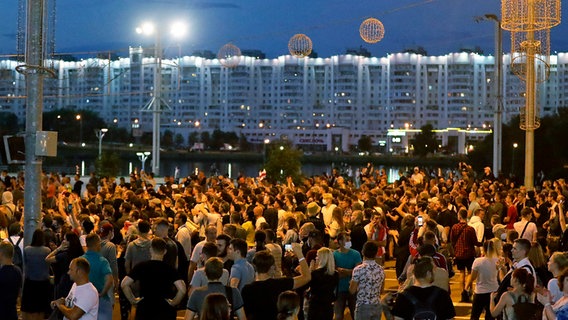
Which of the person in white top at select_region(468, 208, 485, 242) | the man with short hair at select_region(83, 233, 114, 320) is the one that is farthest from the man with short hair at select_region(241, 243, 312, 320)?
the person in white top at select_region(468, 208, 485, 242)

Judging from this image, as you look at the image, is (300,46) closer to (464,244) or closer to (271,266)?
(464,244)

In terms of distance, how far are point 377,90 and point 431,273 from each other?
16377 cm

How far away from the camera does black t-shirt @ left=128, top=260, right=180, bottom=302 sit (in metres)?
7.57

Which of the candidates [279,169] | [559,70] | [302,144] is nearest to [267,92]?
[302,144]

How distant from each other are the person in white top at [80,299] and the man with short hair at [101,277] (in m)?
0.96

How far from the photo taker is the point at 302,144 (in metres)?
162

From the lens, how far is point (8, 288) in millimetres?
8180

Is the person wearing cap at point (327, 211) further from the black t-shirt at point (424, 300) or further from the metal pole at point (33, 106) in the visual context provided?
the black t-shirt at point (424, 300)

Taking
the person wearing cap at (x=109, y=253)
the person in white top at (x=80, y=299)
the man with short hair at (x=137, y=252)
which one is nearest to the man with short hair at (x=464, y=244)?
the man with short hair at (x=137, y=252)

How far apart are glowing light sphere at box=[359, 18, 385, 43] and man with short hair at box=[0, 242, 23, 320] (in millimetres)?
14624

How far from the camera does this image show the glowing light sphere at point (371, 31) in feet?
71.2

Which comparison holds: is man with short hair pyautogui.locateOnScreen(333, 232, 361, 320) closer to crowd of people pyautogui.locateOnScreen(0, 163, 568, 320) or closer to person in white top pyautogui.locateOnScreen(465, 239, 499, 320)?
crowd of people pyautogui.locateOnScreen(0, 163, 568, 320)

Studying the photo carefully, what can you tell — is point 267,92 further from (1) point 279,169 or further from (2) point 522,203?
(2) point 522,203

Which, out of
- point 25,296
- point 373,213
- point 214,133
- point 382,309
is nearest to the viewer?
point 382,309
